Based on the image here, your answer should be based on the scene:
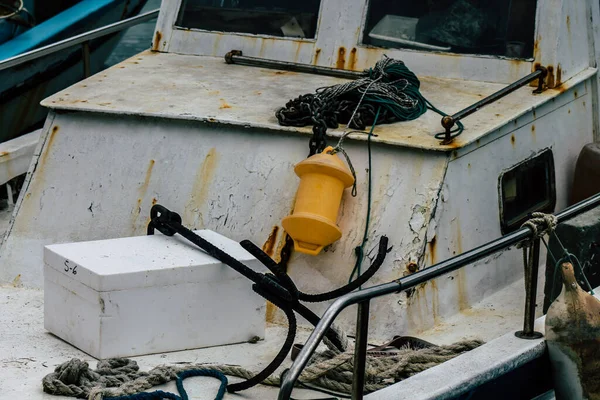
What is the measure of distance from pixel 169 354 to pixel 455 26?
2080 mm

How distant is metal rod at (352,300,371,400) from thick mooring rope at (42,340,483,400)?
47 cm

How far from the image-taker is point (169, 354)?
3713 millimetres

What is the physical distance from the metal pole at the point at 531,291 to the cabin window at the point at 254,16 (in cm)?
206

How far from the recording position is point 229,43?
5234 mm

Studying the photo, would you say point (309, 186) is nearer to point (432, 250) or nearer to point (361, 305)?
point (432, 250)

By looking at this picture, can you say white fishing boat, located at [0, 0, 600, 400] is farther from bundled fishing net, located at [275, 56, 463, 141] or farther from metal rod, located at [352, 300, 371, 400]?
metal rod, located at [352, 300, 371, 400]

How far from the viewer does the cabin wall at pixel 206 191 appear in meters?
4.04

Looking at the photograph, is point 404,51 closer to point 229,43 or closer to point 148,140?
point 229,43

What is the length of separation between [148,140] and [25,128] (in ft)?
10.3

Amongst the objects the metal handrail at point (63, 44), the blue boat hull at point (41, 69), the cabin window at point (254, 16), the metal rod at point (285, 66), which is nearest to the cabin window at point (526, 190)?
the metal rod at point (285, 66)

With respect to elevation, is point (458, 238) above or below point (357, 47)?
below

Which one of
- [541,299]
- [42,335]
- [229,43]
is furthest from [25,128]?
[541,299]

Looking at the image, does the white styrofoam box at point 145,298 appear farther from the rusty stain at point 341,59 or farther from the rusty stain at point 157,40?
the rusty stain at point 157,40

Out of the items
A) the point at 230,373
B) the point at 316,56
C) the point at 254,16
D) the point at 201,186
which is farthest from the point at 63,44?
the point at 230,373
